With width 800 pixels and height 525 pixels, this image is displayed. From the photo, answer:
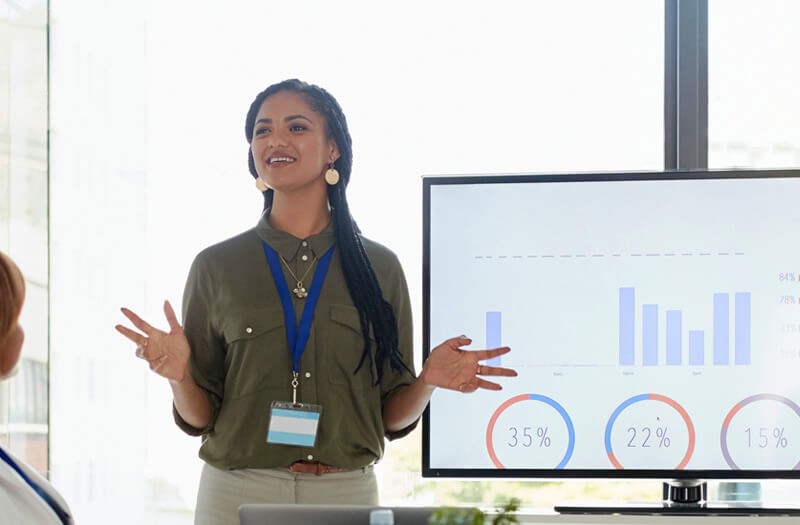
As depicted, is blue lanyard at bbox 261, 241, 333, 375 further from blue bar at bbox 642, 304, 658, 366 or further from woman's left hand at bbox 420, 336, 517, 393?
blue bar at bbox 642, 304, 658, 366

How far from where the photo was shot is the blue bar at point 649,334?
10.0 ft

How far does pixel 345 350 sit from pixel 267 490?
412 mm

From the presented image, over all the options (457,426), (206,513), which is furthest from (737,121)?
(206,513)

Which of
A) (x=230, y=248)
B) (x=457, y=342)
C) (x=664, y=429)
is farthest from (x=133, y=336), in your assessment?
(x=664, y=429)

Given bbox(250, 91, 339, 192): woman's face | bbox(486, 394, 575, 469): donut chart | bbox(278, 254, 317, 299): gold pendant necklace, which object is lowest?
bbox(486, 394, 575, 469): donut chart

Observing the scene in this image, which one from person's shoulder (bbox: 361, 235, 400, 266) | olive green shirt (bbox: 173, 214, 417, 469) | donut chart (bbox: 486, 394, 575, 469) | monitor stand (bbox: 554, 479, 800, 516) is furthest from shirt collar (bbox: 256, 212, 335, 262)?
monitor stand (bbox: 554, 479, 800, 516)

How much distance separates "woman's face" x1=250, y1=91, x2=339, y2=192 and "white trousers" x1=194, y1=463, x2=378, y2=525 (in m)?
0.77

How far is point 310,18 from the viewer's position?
3.56 meters

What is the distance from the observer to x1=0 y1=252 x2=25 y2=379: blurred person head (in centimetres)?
174

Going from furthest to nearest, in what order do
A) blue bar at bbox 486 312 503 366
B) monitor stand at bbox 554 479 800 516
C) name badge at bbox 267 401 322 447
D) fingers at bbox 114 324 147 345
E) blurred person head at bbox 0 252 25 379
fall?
blue bar at bbox 486 312 503 366 < monitor stand at bbox 554 479 800 516 < name badge at bbox 267 401 322 447 < fingers at bbox 114 324 147 345 < blurred person head at bbox 0 252 25 379

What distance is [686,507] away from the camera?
3.00 m

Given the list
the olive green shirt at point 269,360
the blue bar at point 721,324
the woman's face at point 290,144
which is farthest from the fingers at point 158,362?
the blue bar at point 721,324

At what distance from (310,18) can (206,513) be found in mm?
1776

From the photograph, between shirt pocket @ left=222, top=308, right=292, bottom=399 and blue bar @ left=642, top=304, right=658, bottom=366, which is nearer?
shirt pocket @ left=222, top=308, right=292, bottom=399
